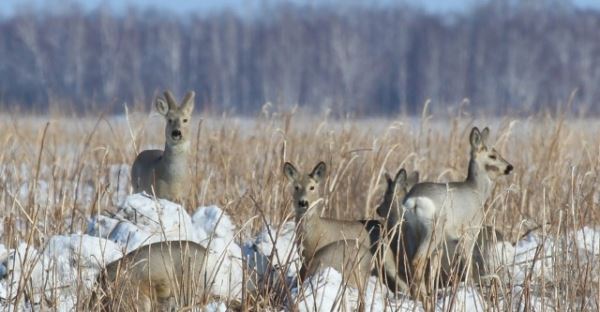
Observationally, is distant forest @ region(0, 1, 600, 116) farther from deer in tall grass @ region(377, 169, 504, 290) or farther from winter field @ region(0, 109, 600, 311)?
deer in tall grass @ region(377, 169, 504, 290)

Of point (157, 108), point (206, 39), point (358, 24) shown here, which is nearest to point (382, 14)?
point (358, 24)

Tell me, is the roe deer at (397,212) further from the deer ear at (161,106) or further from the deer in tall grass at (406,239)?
the deer ear at (161,106)

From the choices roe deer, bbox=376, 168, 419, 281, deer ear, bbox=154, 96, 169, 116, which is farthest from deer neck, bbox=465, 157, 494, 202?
deer ear, bbox=154, 96, 169, 116

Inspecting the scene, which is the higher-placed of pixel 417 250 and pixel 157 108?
pixel 157 108

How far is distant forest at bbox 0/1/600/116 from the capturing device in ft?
183

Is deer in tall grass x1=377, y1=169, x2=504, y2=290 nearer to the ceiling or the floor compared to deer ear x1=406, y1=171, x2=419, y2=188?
nearer to the floor

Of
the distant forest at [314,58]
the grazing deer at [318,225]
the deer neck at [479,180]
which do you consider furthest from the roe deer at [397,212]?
the distant forest at [314,58]

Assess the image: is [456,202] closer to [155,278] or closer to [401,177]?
[401,177]

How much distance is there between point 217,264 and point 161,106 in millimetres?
2944

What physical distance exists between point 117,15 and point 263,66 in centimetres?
1222

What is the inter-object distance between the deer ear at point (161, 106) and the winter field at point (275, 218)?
9.6 inches

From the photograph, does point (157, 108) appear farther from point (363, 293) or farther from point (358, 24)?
point (358, 24)

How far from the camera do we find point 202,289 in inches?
235

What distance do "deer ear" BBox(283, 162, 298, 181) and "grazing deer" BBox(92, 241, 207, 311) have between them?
61.1 inches
